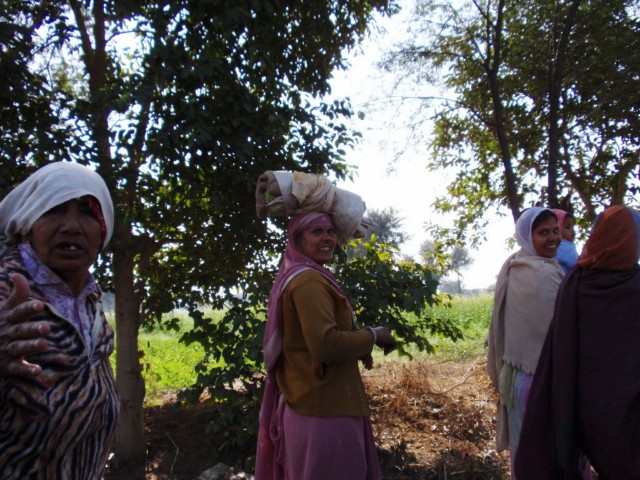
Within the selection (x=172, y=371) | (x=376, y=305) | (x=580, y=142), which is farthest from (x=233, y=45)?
(x=172, y=371)

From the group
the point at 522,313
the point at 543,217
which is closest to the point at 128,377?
the point at 522,313

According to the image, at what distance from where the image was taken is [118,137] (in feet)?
12.6

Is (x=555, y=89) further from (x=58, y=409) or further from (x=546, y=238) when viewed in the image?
(x=58, y=409)

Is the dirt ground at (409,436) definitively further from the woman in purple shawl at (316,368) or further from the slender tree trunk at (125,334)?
the woman in purple shawl at (316,368)

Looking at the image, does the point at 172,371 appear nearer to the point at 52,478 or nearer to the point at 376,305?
the point at 376,305

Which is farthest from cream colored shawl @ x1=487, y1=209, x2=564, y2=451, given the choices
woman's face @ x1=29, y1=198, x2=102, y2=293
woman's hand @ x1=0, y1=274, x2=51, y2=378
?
woman's hand @ x1=0, y1=274, x2=51, y2=378

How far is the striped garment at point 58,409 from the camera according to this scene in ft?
4.33

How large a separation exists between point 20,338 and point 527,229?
2902 millimetres

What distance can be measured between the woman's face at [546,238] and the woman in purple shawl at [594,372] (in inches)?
25.3

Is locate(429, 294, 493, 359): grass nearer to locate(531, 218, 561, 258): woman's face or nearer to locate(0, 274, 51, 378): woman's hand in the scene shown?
locate(531, 218, 561, 258): woman's face

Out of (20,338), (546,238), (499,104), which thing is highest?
(499,104)

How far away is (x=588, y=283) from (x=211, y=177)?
9.56 ft

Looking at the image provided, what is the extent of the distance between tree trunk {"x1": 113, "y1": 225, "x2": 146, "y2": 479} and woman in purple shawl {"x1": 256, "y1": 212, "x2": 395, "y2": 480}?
2.72m

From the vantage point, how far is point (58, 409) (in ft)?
4.58
